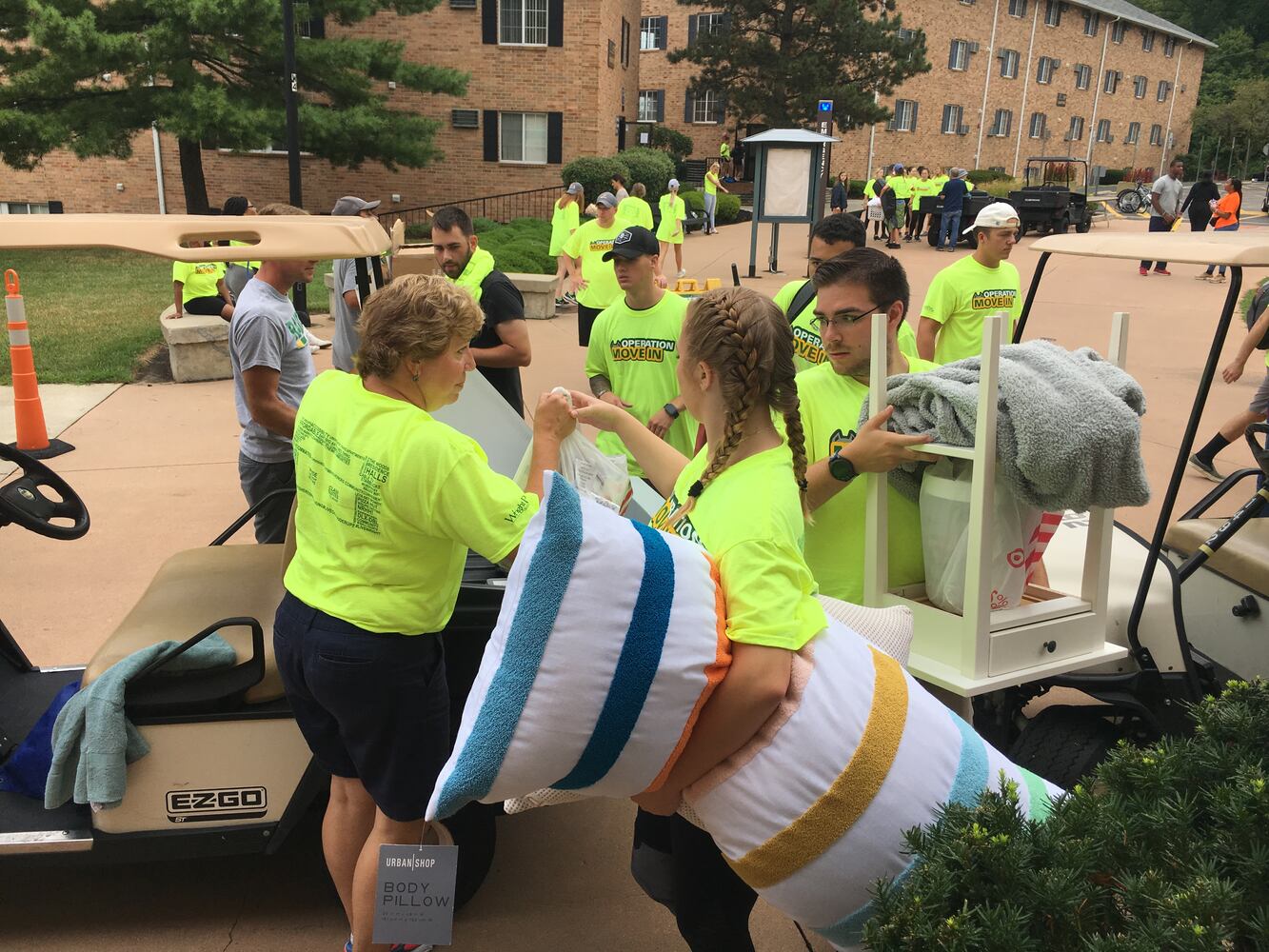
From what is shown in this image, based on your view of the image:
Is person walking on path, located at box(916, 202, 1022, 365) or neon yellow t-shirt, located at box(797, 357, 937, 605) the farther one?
person walking on path, located at box(916, 202, 1022, 365)

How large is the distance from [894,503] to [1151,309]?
16.0m

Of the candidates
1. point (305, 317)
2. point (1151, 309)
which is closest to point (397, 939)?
point (305, 317)

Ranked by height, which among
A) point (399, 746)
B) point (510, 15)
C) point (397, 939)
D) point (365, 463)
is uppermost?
point (510, 15)

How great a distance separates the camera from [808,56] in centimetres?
3875

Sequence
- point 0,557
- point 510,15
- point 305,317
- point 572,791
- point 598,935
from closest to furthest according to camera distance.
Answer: point 572,791 → point 598,935 → point 0,557 → point 305,317 → point 510,15

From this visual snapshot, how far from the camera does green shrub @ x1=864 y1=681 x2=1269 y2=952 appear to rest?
1438mm

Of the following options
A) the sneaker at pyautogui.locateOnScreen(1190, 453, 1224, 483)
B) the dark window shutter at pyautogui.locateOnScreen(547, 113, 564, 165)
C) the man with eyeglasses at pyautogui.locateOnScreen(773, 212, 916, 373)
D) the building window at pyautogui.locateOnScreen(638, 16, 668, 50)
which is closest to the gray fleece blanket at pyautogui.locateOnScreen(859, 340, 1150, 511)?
the man with eyeglasses at pyautogui.locateOnScreen(773, 212, 916, 373)

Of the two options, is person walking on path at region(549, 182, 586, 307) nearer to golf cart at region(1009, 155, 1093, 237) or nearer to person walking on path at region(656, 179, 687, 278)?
person walking on path at region(656, 179, 687, 278)

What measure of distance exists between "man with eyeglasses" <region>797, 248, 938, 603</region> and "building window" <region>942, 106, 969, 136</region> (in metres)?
52.8

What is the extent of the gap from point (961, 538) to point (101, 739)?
2370mm

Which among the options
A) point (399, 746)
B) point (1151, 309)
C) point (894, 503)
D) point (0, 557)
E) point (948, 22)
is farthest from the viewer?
point (948, 22)

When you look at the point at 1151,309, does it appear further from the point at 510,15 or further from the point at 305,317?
the point at 510,15

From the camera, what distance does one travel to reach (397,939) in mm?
2404

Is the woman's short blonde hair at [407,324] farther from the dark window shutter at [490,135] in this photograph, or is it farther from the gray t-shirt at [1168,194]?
the dark window shutter at [490,135]
